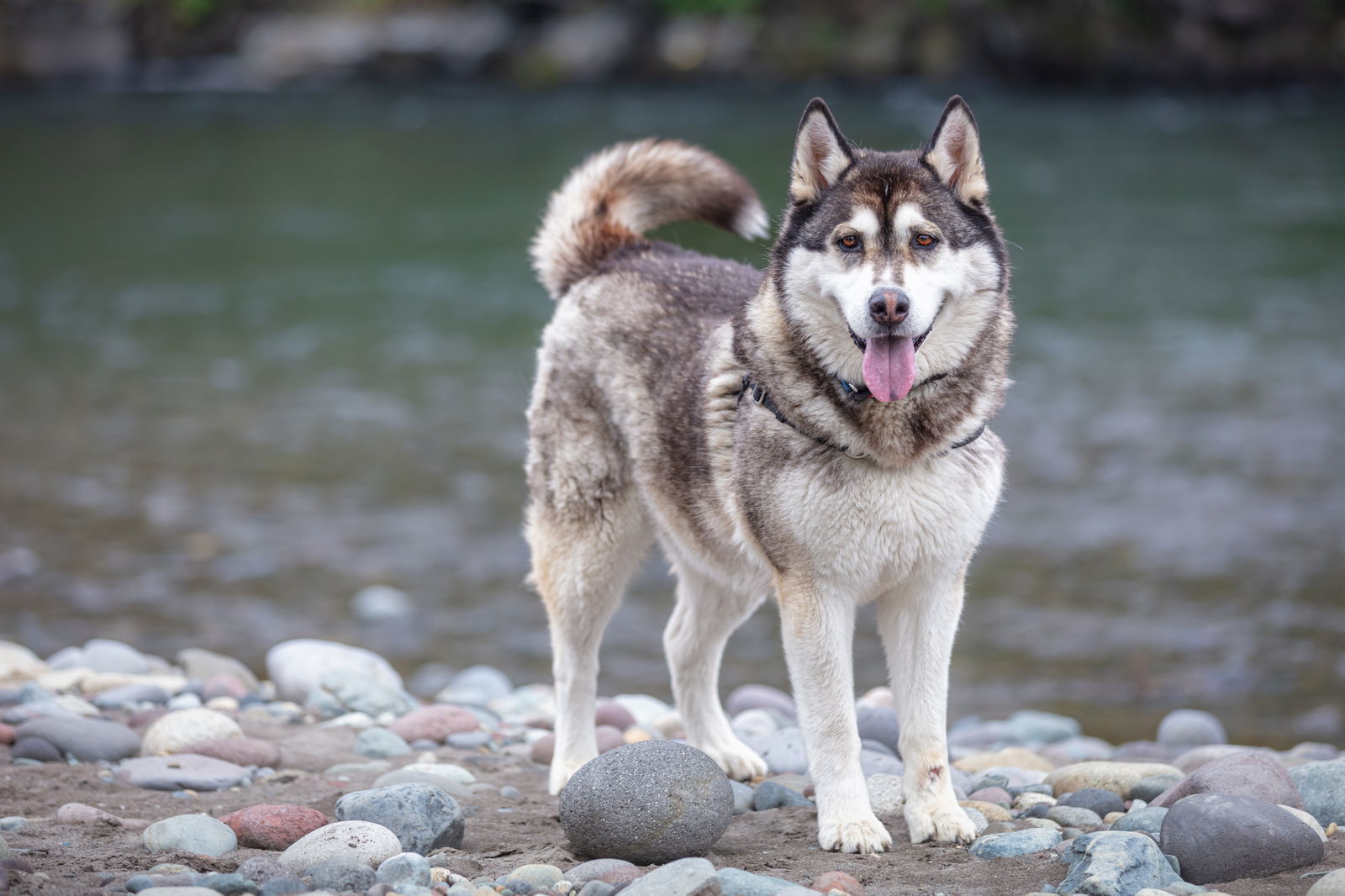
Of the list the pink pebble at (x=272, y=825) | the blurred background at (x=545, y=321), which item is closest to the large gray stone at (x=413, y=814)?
the pink pebble at (x=272, y=825)

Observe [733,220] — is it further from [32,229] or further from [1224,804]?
[32,229]

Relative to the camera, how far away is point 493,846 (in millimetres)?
4105

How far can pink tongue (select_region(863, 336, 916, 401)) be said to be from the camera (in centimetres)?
376

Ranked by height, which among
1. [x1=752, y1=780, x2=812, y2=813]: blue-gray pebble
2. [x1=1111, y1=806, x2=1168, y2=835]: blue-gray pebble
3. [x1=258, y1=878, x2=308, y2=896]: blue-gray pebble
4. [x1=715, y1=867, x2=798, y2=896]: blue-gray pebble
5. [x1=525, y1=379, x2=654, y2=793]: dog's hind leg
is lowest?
[x1=715, y1=867, x2=798, y2=896]: blue-gray pebble

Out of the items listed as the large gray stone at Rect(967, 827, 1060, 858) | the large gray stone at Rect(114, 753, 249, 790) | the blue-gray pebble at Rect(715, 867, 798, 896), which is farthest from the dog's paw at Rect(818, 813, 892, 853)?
the large gray stone at Rect(114, 753, 249, 790)

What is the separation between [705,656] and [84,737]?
221 centimetres

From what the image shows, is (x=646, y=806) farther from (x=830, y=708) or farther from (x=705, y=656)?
(x=705, y=656)

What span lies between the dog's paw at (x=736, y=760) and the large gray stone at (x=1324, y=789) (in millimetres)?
1741

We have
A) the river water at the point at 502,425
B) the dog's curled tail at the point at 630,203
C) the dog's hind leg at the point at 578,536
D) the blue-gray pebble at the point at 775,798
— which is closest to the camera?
the blue-gray pebble at the point at 775,798

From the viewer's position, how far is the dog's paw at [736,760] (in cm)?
496

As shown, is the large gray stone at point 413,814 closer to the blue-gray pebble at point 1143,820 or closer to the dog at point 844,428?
the dog at point 844,428

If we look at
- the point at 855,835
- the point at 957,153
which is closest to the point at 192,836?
the point at 855,835

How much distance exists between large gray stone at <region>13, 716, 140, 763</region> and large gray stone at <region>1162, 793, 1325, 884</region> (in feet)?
11.5

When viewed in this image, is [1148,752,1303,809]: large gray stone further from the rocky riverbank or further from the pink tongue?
the pink tongue
